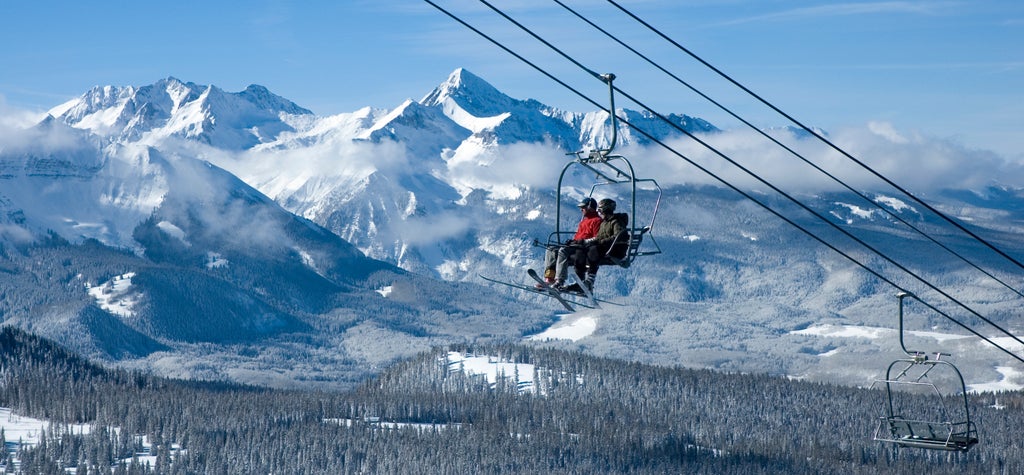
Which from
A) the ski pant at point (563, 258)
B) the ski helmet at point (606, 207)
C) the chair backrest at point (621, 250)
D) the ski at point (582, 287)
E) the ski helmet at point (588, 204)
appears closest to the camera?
the chair backrest at point (621, 250)

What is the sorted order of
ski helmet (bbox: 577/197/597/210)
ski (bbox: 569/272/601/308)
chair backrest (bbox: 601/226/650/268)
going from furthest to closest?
1. ski helmet (bbox: 577/197/597/210)
2. ski (bbox: 569/272/601/308)
3. chair backrest (bbox: 601/226/650/268)

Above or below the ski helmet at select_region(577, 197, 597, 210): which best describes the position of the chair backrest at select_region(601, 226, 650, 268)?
below

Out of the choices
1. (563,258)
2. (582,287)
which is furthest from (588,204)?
(582,287)

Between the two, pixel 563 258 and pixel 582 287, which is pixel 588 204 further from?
pixel 582 287

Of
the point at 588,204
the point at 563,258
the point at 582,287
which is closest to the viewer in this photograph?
the point at 582,287

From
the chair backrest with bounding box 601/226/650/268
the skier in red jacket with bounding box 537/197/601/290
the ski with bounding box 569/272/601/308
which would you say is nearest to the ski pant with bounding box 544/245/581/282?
the skier in red jacket with bounding box 537/197/601/290

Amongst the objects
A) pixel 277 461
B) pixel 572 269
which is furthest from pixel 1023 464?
pixel 572 269

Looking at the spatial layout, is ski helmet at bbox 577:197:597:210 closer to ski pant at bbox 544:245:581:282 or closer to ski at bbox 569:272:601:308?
ski pant at bbox 544:245:581:282

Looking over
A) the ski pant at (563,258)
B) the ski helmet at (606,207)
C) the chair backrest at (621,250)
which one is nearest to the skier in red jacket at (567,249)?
the ski pant at (563,258)

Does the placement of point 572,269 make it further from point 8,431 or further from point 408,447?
point 8,431

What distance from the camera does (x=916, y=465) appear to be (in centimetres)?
19038

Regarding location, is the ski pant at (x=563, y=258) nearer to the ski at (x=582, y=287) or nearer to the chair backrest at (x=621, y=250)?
the ski at (x=582, y=287)

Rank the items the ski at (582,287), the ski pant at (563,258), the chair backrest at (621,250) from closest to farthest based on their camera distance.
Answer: the chair backrest at (621,250)
the ski at (582,287)
the ski pant at (563,258)

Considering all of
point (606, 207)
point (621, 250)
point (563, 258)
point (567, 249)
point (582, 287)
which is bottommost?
point (582, 287)
